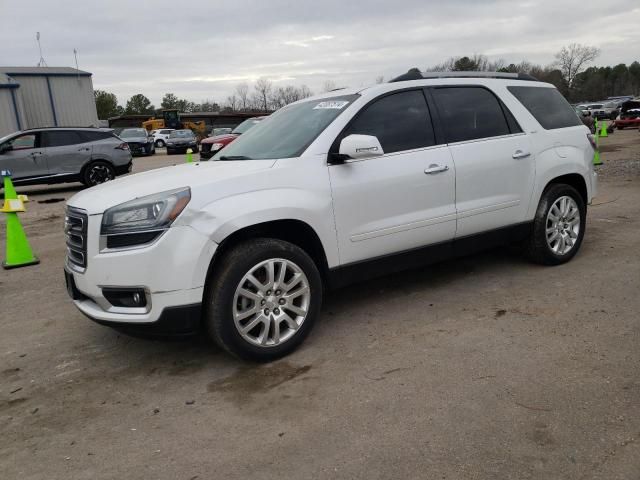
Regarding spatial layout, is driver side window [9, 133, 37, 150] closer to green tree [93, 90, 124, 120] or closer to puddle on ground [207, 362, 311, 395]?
puddle on ground [207, 362, 311, 395]

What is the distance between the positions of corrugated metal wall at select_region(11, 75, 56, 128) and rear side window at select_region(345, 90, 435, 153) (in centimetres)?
3131

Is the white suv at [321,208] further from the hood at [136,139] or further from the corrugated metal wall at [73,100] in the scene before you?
the corrugated metal wall at [73,100]

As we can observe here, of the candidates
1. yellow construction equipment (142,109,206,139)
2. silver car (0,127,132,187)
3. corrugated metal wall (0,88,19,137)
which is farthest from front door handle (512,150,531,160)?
yellow construction equipment (142,109,206,139)

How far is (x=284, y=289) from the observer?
3.46m

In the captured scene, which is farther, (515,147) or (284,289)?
(515,147)

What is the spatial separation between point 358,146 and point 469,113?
1.49 metres

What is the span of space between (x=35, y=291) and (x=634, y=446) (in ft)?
Answer: 17.5

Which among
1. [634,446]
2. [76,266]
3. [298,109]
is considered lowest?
[634,446]

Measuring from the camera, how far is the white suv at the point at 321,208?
10.4 feet

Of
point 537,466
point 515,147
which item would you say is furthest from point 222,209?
point 515,147

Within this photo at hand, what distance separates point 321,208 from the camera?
3602 mm

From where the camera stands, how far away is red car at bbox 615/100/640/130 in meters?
28.0

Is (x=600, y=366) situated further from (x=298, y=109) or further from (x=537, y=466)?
(x=298, y=109)

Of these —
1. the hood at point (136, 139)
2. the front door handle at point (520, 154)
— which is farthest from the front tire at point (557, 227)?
the hood at point (136, 139)
